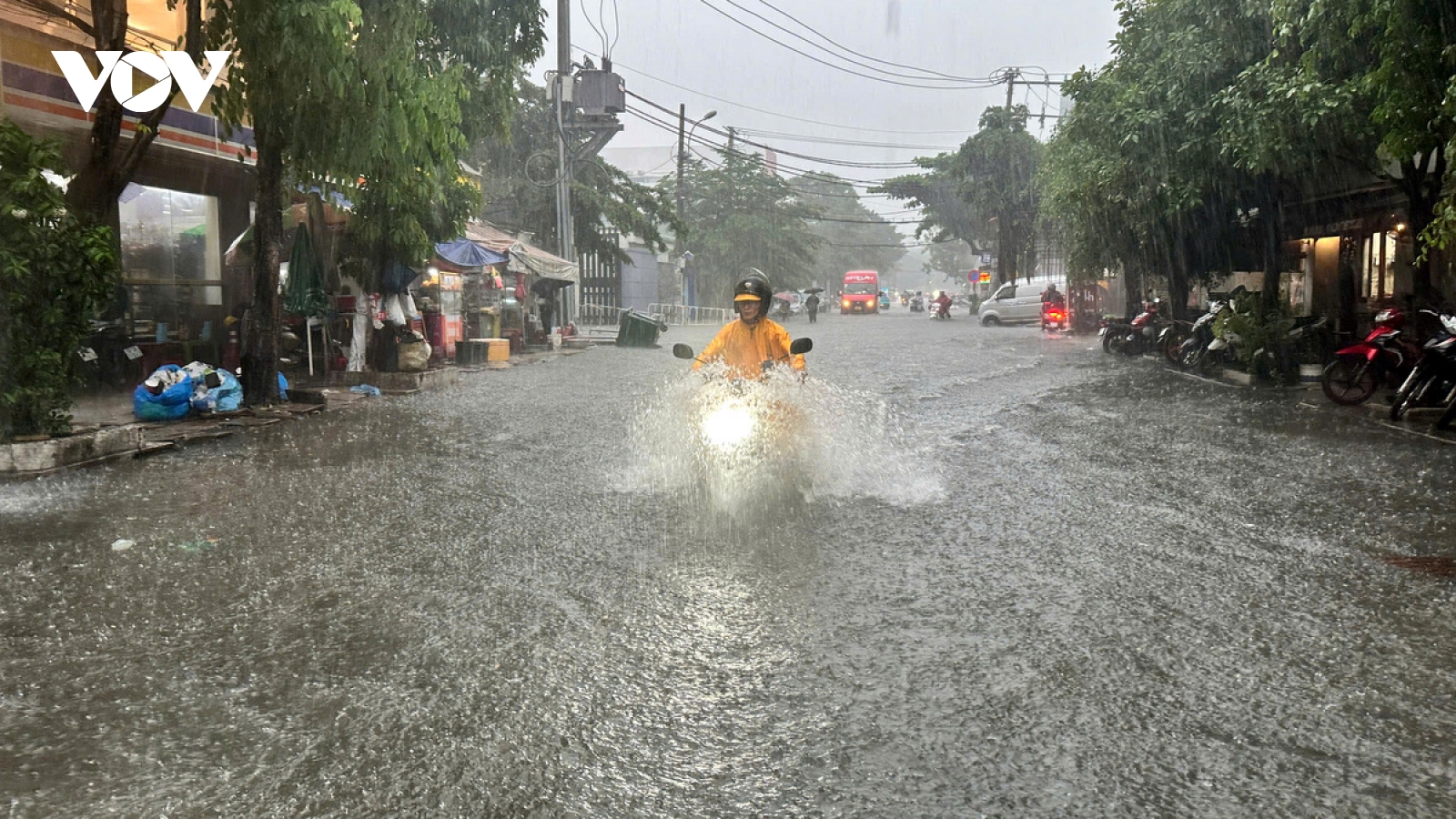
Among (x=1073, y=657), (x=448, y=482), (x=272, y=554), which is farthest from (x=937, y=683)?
(x=448, y=482)

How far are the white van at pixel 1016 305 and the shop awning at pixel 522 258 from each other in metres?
23.5

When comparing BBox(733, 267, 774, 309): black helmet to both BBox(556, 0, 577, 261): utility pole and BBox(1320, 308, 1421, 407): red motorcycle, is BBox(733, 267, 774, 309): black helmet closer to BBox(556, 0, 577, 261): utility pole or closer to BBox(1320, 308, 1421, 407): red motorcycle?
BBox(1320, 308, 1421, 407): red motorcycle

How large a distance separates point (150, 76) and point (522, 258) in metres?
13.4

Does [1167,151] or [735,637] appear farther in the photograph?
[1167,151]

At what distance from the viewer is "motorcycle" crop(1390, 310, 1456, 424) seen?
38.2 feet

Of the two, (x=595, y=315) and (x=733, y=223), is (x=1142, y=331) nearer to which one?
(x=595, y=315)

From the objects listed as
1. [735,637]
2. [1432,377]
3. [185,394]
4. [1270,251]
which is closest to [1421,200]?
[1432,377]

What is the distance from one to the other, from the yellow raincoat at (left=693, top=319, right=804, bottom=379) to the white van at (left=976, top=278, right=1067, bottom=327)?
40027 mm

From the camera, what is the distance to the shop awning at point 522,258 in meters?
25.1

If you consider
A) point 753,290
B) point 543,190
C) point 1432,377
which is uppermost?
point 543,190

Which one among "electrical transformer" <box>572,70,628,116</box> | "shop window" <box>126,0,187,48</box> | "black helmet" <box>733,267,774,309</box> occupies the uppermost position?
"electrical transformer" <box>572,70,628,116</box>

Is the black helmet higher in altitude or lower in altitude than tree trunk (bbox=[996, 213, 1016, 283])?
lower

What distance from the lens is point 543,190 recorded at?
36.8m

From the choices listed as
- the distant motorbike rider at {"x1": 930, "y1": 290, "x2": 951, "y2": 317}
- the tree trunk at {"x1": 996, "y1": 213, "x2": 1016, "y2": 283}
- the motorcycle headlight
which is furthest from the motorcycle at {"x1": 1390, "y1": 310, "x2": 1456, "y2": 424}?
the tree trunk at {"x1": 996, "y1": 213, "x2": 1016, "y2": 283}
